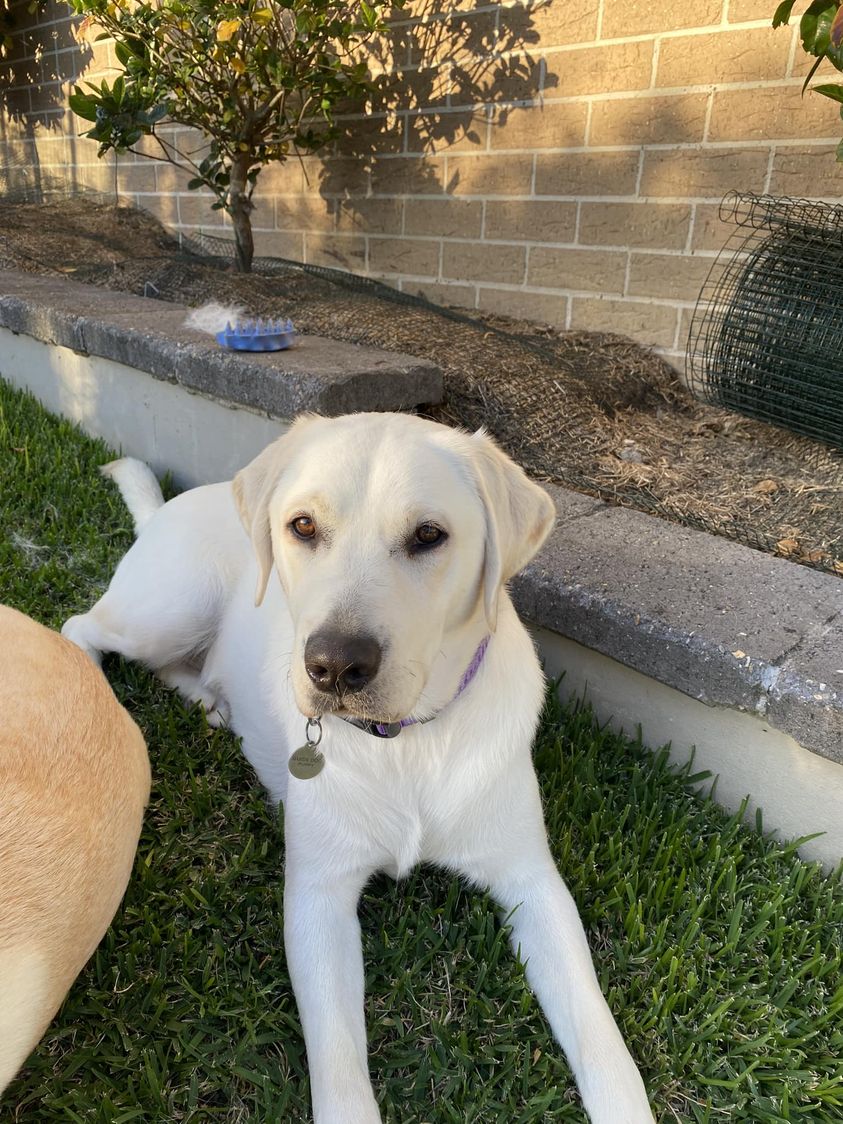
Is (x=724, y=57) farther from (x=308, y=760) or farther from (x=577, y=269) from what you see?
(x=308, y=760)

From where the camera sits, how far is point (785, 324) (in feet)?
10.8

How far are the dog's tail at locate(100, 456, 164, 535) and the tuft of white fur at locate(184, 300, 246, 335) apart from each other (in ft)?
2.78

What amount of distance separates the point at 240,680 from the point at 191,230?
5.54 meters

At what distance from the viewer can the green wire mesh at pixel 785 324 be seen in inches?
125

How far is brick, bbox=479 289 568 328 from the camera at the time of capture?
4.68m

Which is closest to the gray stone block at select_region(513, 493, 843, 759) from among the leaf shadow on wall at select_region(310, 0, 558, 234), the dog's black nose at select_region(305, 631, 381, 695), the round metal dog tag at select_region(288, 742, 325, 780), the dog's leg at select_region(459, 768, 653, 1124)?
the dog's leg at select_region(459, 768, 653, 1124)

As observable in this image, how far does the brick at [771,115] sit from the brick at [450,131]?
1.42 m

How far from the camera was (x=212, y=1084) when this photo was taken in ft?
5.16

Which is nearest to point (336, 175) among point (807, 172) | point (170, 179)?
point (170, 179)

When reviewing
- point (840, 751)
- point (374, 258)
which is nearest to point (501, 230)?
point (374, 258)

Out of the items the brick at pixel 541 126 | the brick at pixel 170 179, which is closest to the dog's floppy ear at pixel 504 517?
the brick at pixel 541 126

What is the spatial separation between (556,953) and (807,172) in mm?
3421

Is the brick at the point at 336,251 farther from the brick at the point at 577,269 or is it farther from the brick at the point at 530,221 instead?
the brick at the point at 577,269

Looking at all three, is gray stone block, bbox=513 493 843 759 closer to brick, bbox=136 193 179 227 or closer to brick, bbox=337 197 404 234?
brick, bbox=337 197 404 234
